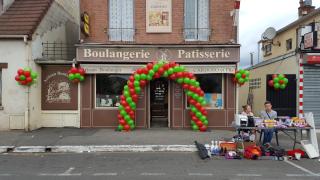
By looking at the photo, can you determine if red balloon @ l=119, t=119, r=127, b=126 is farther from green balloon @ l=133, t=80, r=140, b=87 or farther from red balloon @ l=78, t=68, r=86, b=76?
red balloon @ l=78, t=68, r=86, b=76

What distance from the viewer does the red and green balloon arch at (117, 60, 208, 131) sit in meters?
15.4

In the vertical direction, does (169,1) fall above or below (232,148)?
above

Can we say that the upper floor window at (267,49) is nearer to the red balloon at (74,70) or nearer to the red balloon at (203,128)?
the red balloon at (203,128)

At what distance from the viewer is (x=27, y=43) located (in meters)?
15.6

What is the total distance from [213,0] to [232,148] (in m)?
7.27

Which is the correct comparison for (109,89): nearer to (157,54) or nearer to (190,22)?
(157,54)

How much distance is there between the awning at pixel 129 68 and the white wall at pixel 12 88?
2.46m

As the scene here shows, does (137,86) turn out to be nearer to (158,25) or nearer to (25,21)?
(158,25)

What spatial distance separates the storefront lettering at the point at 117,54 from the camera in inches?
629

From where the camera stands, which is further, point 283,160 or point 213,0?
point 213,0

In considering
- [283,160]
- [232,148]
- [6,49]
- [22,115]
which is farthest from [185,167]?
[6,49]

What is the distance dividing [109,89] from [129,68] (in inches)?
52.1

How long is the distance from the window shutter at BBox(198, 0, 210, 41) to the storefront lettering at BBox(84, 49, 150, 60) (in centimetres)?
239

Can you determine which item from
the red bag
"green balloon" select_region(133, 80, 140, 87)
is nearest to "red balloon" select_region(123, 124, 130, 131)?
"green balloon" select_region(133, 80, 140, 87)
